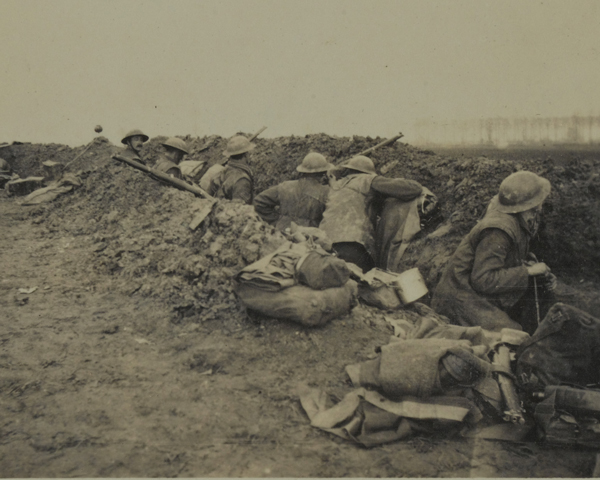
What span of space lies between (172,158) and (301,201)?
285 centimetres

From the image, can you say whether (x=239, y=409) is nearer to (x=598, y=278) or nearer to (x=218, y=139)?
(x=598, y=278)

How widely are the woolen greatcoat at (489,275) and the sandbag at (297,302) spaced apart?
44.8 inches

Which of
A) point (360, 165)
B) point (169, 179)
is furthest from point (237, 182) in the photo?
point (360, 165)

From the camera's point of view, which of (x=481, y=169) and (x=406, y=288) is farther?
(x=481, y=169)

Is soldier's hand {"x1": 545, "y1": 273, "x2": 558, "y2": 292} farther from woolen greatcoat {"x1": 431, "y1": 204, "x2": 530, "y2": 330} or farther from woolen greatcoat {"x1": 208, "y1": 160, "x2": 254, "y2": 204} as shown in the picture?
woolen greatcoat {"x1": 208, "y1": 160, "x2": 254, "y2": 204}

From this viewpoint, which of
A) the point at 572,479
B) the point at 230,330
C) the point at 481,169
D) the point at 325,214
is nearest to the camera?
the point at 572,479

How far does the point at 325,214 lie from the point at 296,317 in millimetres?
2162

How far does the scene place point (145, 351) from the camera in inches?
133

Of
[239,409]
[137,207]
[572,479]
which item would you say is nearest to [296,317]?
[239,409]

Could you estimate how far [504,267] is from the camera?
357 centimetres

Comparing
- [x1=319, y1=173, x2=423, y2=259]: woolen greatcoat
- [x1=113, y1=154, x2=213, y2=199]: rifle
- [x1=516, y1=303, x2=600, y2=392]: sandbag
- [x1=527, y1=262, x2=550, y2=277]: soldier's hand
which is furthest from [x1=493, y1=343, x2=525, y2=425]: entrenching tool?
[x1=113, y1=154, x2=213, y2=199]: rifle

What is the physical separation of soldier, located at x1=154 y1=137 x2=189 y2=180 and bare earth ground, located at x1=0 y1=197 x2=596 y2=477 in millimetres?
2943

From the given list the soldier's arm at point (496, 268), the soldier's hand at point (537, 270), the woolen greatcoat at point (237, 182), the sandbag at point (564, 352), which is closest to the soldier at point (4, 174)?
the woolen greatcoat at point (237, 182)

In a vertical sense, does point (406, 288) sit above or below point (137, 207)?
below
